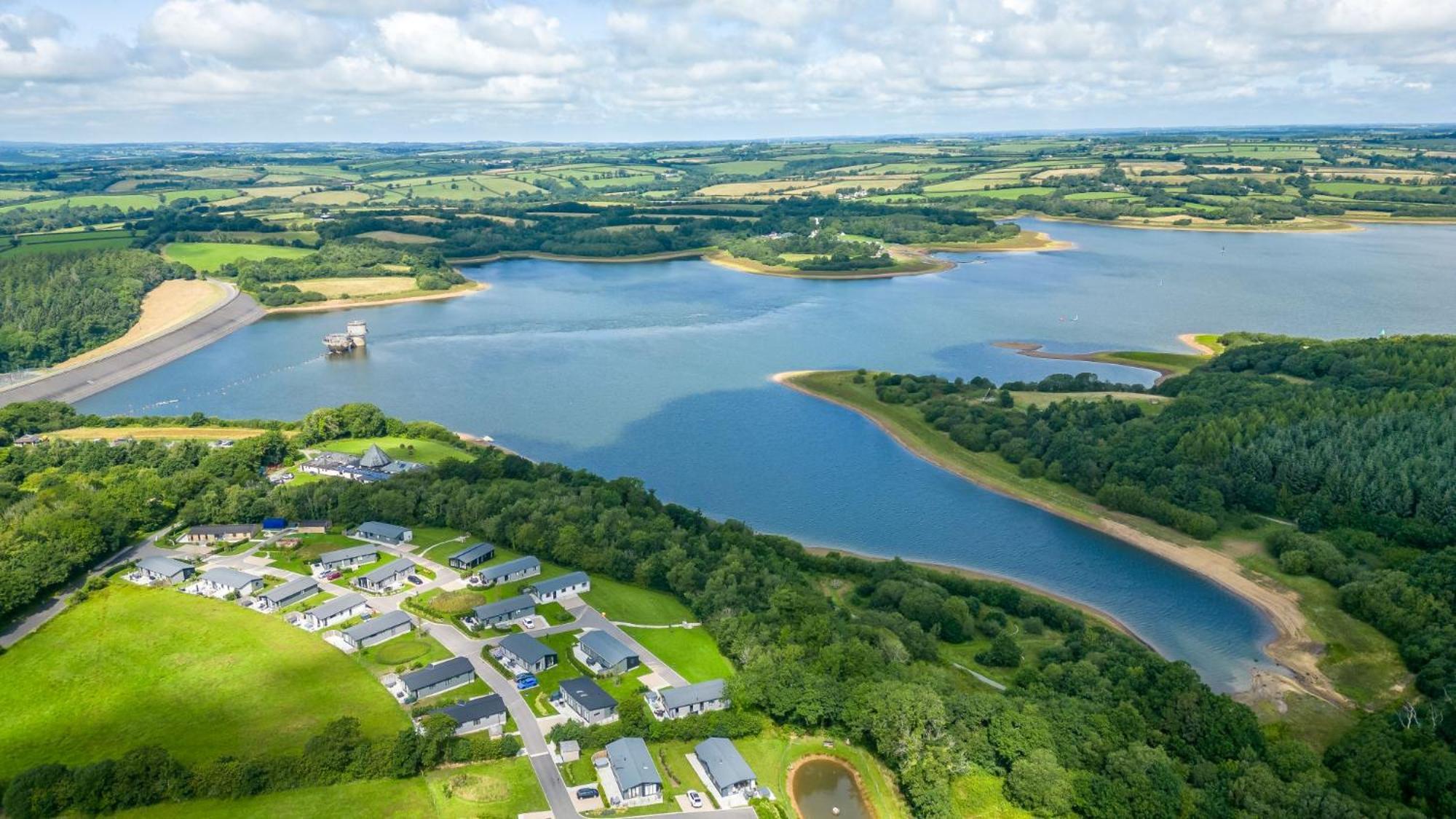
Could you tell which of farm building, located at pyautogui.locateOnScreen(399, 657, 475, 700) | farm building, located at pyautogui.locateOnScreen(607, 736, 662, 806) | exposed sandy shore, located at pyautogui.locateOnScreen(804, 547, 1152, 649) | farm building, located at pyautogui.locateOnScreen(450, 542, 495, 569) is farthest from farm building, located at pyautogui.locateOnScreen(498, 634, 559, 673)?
exposed sandy shore, located at pyautogui.locateOnScreen(804, 547, 1152, 649)

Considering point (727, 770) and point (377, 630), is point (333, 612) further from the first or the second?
point (727, 770)

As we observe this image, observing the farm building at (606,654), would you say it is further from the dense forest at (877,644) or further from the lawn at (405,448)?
the lawn at (405,448)

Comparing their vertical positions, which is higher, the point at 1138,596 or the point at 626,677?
the point at 626,677

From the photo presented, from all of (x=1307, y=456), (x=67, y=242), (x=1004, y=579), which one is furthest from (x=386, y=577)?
(x=67, y=242)

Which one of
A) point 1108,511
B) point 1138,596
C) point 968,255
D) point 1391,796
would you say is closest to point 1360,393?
point 1108,511

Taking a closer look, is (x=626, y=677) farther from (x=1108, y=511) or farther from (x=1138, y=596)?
(x=1108, y=511)

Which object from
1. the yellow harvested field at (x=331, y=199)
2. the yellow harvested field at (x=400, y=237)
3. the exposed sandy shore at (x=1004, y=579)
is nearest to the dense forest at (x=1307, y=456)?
the exposed sandy shore at (x=1004, y=579)
